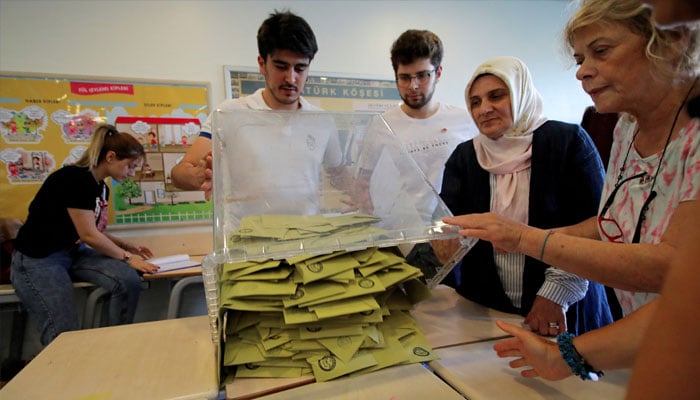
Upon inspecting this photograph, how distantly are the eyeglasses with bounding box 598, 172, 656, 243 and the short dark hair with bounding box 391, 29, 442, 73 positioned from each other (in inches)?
47.6

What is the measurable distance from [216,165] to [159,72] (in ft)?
6.79

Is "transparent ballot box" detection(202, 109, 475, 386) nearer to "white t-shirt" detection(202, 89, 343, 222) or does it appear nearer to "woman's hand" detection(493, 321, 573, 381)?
"white t-shirt" detection(202, 89, 343, 222)

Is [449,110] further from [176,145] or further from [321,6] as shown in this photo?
A: [176,145]

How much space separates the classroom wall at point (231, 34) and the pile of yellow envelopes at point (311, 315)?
6.09ft

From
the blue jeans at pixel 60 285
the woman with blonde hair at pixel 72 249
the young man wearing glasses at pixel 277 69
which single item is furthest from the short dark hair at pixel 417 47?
the blue jeans at pixel 60 285

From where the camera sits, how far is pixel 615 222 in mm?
842

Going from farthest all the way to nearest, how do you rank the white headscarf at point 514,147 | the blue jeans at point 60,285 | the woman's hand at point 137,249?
1. the woman's hand at point 137,249
2. the blue jeans at point 60,285
3. the white headscarf at point 514,147

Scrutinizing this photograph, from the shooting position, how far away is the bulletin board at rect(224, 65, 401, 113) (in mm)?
2684

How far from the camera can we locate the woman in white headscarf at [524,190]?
3.33 ft

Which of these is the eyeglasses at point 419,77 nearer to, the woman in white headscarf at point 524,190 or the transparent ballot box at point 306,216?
the woman in white headscarf at point 524,190

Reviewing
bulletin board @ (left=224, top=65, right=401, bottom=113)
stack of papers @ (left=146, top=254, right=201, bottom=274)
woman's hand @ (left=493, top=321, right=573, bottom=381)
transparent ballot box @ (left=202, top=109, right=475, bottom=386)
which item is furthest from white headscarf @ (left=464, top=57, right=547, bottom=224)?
stack of papers @ (left=146, top=254, right=201, bottom=274)

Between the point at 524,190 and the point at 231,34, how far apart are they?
2.41m

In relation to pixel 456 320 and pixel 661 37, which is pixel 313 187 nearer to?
pixel 456 320

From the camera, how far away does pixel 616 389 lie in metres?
0.68
